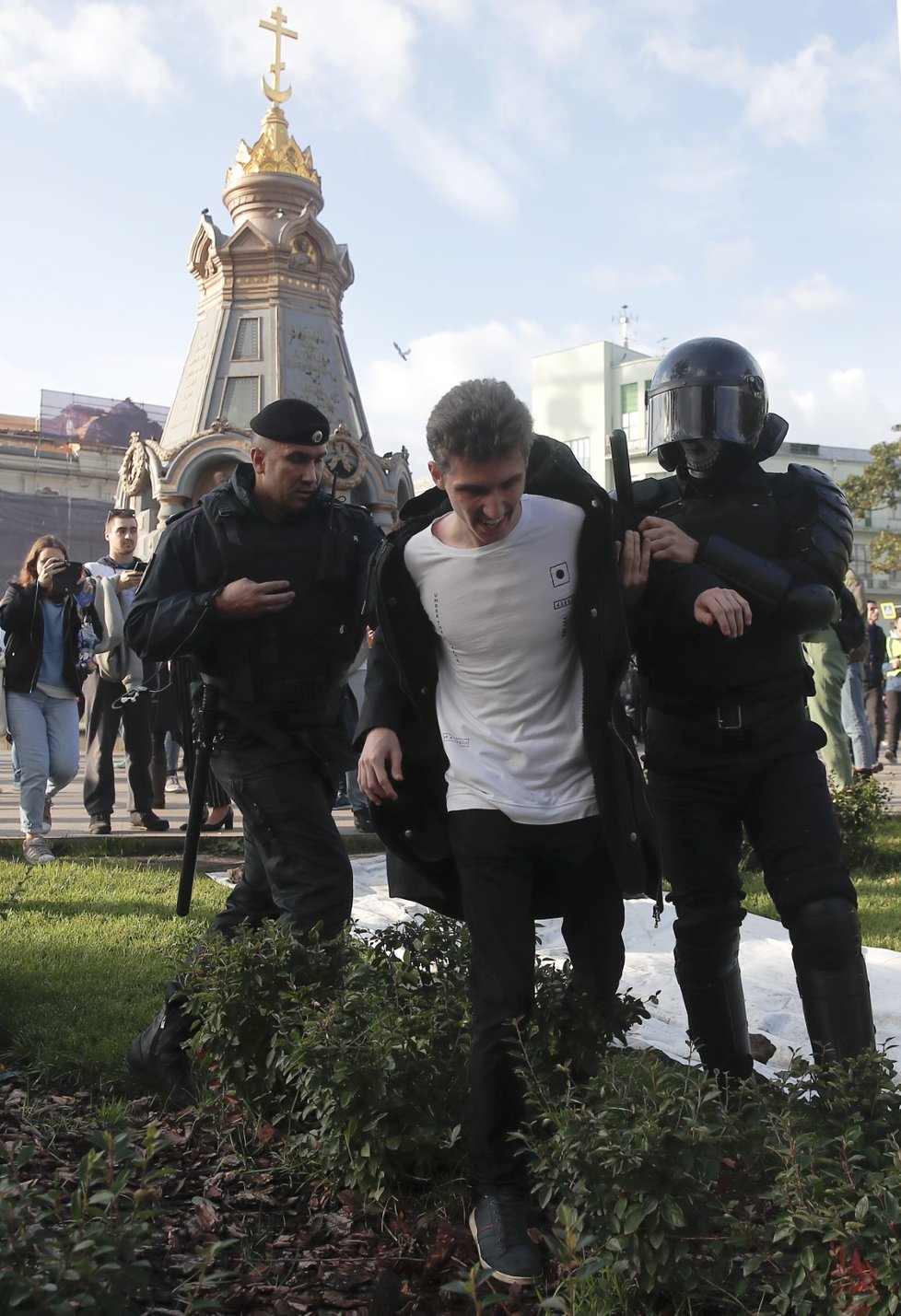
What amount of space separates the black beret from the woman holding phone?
437 cm

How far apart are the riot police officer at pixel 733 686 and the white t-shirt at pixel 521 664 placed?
260 millimetres

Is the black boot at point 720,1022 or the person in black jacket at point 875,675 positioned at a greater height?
the person in black jacket at point 875,675

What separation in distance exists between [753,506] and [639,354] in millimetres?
72220

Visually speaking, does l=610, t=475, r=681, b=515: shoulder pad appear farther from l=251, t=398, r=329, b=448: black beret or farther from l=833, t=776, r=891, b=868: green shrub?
l=833, t=776, r=891, b=868: green shrub

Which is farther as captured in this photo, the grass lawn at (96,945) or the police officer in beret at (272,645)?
the grass lawn at (96,945)

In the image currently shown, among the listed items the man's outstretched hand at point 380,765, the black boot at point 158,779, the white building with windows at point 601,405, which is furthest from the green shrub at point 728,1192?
the white building with windows at point 601,405

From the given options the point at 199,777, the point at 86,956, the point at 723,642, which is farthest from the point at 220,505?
the point at 86,956

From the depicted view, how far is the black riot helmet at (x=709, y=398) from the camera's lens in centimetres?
354

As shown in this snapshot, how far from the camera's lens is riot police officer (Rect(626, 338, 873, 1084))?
3.23 m

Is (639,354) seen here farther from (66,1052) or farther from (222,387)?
(66,1052)

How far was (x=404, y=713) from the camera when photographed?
124 inches

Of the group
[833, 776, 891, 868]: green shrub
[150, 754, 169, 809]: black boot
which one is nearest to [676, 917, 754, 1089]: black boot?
[833, 776, 891, 868]: green shrub

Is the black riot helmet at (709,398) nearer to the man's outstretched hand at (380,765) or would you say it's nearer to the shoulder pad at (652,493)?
the shoulder pad at (652,493)

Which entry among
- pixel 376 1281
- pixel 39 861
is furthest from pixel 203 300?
pixel 376 1281
